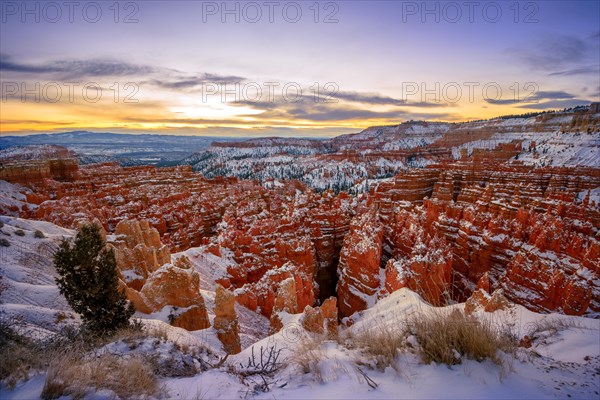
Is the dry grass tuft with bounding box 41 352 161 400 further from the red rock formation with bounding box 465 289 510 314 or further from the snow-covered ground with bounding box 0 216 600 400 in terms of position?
the red rock formation with bounding box 465 289 510 314

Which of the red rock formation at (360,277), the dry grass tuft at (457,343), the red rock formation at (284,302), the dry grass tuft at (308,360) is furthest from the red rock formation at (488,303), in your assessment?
the red rock formation at (360,277)

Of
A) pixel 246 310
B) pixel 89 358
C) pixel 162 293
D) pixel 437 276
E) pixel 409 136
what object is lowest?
pixel 246 310

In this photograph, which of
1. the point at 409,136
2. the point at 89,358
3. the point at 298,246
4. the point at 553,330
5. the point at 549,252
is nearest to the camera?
the point at 89,358

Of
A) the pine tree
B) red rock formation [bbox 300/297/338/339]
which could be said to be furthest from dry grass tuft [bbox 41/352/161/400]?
red rock formation [bbox 300/297/338/339]

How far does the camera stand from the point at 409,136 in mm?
191625

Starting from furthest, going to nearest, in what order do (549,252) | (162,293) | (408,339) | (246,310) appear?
1. (549,252)
2. (246,310)
3. (162,293)
4. (408,339)

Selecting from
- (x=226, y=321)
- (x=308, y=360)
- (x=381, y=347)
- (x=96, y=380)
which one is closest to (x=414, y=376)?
(x=381, y=347)

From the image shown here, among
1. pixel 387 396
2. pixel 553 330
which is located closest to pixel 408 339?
pixel 387 396

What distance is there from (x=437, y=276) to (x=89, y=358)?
17427 millimetres

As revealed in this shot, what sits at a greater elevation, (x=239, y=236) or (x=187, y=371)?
(x=187, y=371)

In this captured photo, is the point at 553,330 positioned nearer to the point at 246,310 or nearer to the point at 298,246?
the point at 246,310

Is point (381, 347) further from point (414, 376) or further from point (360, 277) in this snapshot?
point (360, 277)

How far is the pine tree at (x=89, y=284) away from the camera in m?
7.22

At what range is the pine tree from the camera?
7223 mm
